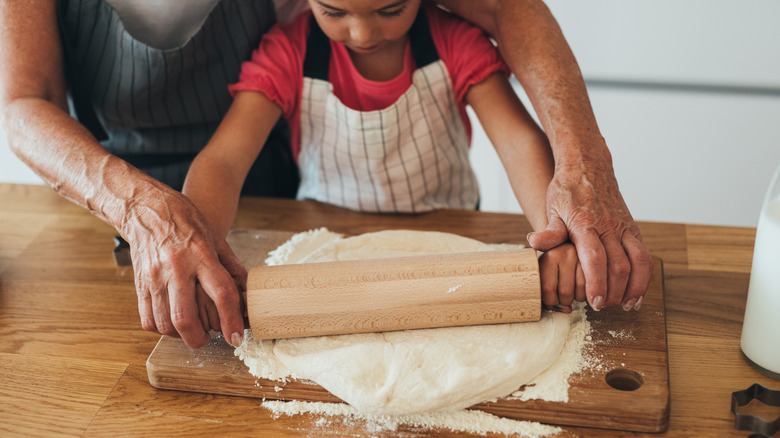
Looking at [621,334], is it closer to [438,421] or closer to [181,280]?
[438,421]

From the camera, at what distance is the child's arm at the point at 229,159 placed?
103 cm

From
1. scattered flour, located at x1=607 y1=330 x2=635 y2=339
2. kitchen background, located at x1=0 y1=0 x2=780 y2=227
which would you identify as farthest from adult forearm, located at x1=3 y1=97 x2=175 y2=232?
kitchen background, located at x1=0 y1=0 x2=780 y2=227

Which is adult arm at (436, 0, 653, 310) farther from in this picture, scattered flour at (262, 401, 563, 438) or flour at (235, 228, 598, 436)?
scattered flour at (262, 401, 563, 438)

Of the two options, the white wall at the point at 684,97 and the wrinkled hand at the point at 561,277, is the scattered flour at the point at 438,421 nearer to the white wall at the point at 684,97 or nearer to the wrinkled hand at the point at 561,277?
the wrinkled hand at the point at 561,277

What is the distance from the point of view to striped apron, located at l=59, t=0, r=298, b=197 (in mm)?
1146

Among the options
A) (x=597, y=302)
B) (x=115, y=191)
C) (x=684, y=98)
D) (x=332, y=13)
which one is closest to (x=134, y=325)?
(x=115, y=191)

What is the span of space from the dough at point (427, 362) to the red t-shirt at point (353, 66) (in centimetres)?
44

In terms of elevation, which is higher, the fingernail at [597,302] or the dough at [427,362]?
the fingernail at [597,302]

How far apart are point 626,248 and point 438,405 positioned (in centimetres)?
31

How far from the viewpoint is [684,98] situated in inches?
86.4

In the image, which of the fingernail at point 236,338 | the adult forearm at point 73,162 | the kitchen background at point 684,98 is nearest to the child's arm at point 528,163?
the fingernail at point 236,338

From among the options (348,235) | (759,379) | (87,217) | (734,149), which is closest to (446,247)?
(348,235)

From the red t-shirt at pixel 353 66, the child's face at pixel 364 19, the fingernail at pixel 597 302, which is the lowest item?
the fingernail at pixel 597 302

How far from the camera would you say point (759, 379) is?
0.86 metres
